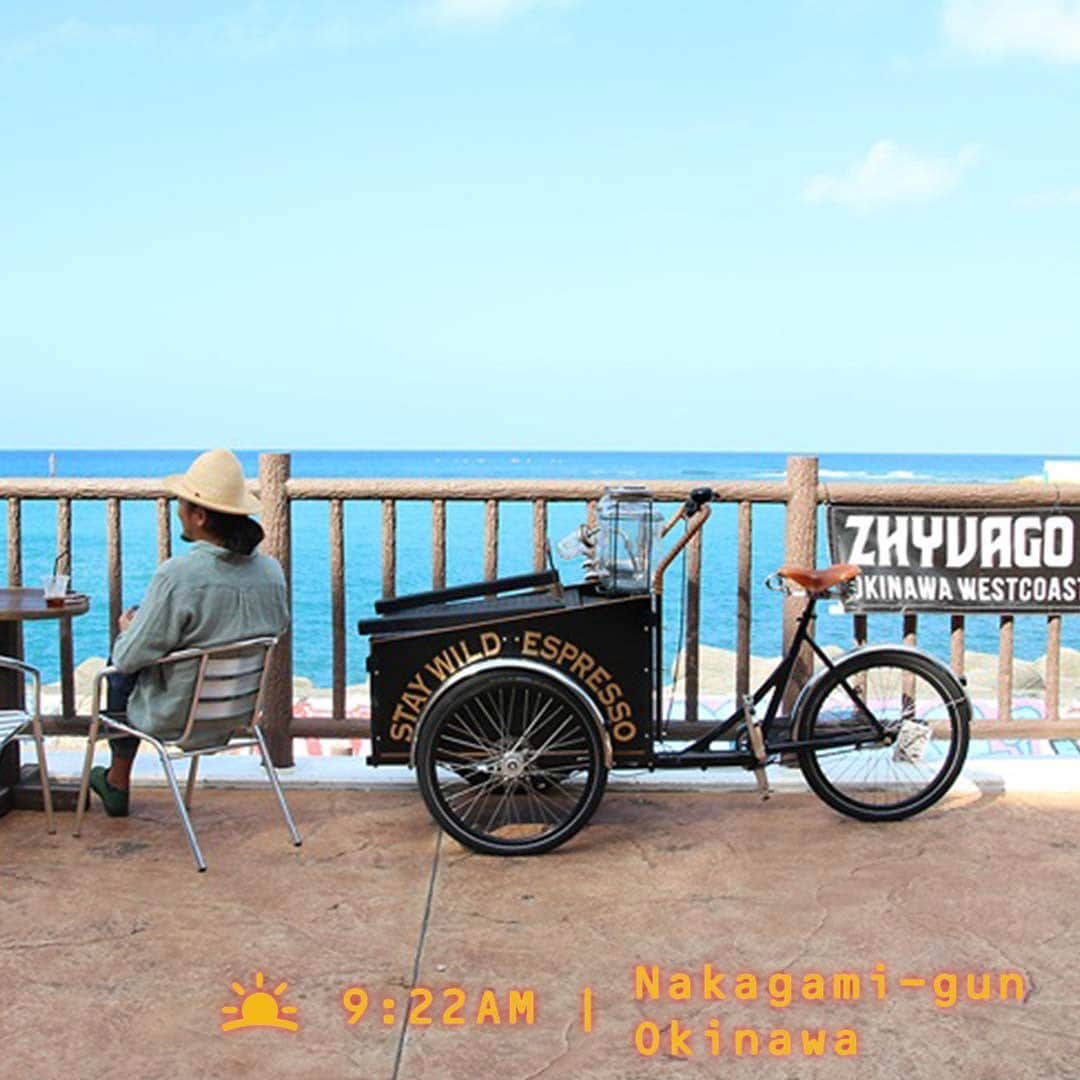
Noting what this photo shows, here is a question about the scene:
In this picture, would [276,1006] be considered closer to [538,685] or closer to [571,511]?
[538,685]

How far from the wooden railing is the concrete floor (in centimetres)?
49

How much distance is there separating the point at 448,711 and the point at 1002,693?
8.33ft

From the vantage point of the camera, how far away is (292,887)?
13.1ft

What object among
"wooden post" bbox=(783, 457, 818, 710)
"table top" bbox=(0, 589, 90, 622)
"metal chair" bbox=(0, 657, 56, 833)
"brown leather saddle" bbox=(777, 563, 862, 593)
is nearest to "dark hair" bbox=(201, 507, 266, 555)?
"table top" bbox=(0, 589, 90, 622)

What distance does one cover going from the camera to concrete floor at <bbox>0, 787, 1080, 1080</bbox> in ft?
9.71

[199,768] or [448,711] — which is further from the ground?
[448,711]

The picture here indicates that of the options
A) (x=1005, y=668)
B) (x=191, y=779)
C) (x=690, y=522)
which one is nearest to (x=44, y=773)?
(x=191, y=779)

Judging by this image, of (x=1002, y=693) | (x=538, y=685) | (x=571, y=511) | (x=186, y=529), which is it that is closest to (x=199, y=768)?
(x=186, y=529)

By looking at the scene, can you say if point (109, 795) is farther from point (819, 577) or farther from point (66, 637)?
point (819, 577)

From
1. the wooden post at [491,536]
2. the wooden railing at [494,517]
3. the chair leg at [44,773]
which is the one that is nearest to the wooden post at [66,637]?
the wooden railing at [494,517]

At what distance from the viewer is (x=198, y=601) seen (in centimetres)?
418

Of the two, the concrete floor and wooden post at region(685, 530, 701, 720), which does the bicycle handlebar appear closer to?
wooden post at region(685, 530, 701, 720)

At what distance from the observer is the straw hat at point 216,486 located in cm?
425

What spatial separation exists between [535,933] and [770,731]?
1.49 metres
